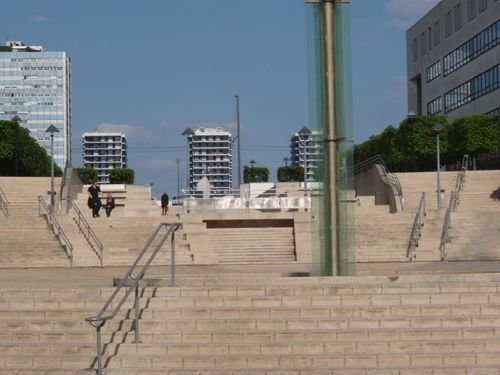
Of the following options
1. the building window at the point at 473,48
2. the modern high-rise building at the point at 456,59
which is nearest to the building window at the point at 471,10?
the modern high-rise building at the point at 456,59

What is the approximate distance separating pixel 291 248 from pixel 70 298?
18.6 meters

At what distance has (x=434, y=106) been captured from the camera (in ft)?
263

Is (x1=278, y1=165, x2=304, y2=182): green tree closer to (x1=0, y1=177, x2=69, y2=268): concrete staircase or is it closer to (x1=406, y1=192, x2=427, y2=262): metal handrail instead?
(x1=0, y1=177, x2=69, y2=268): concrete staircase

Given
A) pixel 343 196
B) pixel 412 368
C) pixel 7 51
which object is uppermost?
pixel 7 51

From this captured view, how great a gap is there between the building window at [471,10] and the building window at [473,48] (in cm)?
142

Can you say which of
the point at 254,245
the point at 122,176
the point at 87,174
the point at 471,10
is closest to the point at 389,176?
the point at 254,245

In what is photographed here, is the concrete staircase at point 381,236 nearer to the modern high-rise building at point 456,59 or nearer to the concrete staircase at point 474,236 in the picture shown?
the concrete staircase at point 474,236

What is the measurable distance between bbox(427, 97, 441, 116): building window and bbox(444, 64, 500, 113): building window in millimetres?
2006

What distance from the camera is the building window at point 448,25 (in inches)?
2938

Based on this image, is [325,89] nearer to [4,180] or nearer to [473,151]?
[4,180]

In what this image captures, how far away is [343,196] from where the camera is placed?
644 inches

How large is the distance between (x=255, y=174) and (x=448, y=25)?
59.8 feet

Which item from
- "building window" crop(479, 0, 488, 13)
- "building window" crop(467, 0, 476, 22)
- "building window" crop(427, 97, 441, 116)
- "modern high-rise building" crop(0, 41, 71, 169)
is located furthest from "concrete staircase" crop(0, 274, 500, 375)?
"modern high-rise building" crop(0, 41, 71, 169)

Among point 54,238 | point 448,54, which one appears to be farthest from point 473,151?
point 54,238
